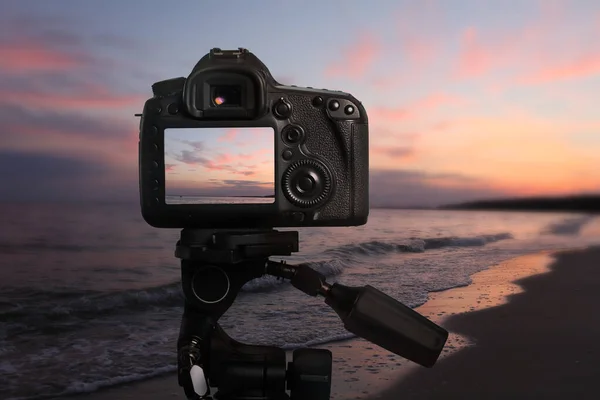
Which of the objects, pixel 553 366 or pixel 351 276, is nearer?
pixel 553 366

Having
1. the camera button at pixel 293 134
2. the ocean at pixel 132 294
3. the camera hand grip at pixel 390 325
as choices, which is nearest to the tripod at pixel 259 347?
the camera hand grip at pixel 390 325

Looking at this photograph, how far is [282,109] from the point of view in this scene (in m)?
1.07

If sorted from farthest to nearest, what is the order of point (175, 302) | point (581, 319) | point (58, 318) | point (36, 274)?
point (36, 274) → point (175, 302) → point (58, 318) → point (581, 319)

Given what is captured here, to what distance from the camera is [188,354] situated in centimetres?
110

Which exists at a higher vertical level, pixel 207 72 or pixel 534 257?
pixel 207 72

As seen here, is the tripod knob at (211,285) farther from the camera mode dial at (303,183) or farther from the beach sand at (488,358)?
the beach sand at (488,358)

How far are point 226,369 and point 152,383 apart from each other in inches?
102

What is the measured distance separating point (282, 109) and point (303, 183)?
15 cm

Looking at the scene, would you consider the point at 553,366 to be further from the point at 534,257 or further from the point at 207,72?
the point at 534,257

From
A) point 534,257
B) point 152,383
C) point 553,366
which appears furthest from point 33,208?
point 553,366

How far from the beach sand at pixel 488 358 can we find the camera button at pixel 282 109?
2.33 m

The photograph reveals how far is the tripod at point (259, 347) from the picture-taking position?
104 cm

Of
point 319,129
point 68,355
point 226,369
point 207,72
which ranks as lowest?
point 68,355

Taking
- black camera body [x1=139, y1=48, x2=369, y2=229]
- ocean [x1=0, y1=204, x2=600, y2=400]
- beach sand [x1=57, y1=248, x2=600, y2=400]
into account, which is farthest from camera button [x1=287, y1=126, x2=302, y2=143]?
ocean [x1=0, y1=204, x2=600, y2=400]
